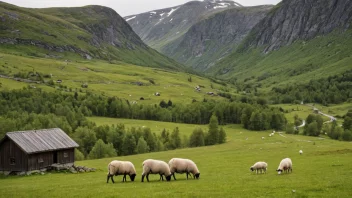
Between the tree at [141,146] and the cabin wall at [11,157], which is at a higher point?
the cabin wall at [11,157]

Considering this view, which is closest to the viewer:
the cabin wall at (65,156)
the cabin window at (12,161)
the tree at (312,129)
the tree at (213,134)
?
the cabin window at (12,161)

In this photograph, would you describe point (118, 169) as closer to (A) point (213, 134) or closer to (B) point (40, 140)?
(B) point (40, 140)

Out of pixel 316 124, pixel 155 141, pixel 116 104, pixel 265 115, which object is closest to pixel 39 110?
pixel 116 104

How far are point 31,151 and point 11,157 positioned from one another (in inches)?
161

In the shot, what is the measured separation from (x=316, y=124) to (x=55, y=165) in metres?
127

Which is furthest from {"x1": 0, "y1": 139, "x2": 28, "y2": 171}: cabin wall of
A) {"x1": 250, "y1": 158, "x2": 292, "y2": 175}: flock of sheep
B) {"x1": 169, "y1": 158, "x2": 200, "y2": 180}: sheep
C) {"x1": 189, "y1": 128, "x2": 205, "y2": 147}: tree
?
{"x1": 189, "y1": 128, "x2": 205, "y2": 147}: tree

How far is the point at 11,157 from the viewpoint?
61.9 meters

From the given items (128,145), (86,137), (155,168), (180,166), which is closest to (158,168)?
(155,168)

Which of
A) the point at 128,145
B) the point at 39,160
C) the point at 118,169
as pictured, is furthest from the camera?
the point at 128,145

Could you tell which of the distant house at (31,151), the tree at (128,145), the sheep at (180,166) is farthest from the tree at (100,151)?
the sheep at (180,166)

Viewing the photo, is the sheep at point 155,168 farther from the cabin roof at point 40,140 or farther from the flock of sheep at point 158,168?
the cabin roof at point 40,140

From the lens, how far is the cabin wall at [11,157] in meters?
61.1

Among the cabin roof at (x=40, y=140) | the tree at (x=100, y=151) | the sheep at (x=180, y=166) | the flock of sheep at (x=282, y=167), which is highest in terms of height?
the cabin roof at (x=40, y=140)

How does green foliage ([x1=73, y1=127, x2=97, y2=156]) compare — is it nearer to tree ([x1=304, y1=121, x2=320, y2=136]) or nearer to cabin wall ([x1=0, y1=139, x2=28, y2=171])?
cabin wall ([x1=0, y1=139, x2=28, y2=171])
